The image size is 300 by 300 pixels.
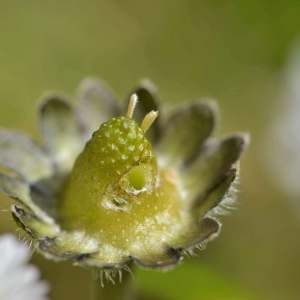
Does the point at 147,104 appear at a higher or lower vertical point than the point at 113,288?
higher

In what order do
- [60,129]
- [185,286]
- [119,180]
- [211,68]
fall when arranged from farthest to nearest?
[211,68] < [185,286] < [60,129] < [119,180]

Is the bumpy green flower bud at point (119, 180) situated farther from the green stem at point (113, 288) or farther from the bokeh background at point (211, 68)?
the bokeh background at point (211, 68)

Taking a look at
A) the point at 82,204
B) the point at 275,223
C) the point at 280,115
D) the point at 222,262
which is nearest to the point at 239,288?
the point at 222,262

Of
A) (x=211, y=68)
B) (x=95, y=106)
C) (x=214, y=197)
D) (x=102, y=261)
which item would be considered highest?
(x=211, y=68)

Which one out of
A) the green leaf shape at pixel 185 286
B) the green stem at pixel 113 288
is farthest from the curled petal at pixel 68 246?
the green leaf shape at pixel 185 286

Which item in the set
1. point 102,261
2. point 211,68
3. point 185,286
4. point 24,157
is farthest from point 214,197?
point 211,68

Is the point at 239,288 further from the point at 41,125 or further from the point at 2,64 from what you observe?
the point at 2,64

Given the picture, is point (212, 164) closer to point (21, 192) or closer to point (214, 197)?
point (214, 197)
